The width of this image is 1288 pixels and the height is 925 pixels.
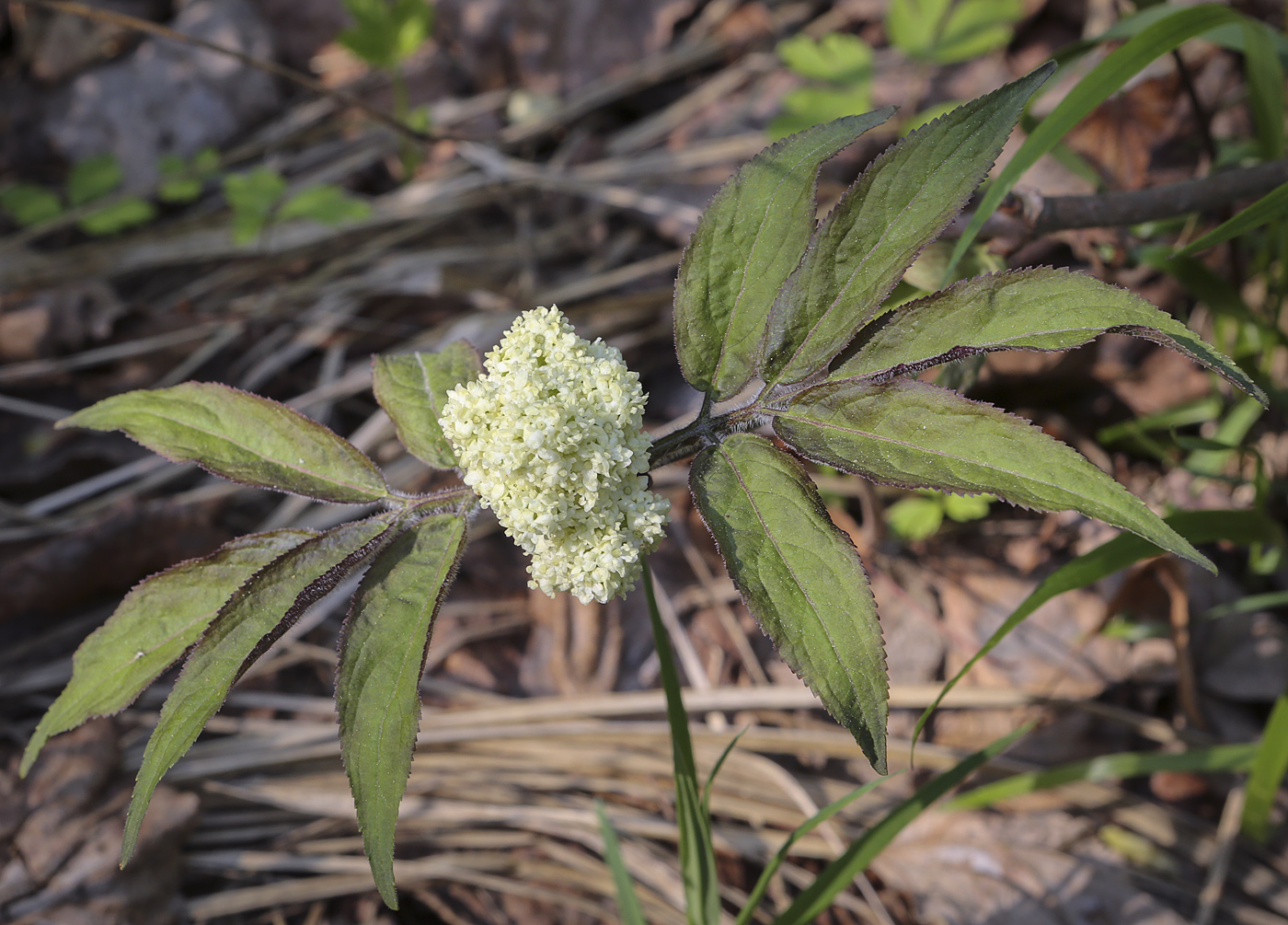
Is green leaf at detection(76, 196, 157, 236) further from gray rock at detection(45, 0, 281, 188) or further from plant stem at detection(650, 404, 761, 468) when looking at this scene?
plant stem at detection(650, 404, 761, 468)

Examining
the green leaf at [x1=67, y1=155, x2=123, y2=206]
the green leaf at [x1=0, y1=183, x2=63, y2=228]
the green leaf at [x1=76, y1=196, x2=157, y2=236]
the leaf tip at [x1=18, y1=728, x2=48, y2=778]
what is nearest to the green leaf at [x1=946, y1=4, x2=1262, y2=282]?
the leaf tip at [x1=18, y1=728, x2=48, y2=778]

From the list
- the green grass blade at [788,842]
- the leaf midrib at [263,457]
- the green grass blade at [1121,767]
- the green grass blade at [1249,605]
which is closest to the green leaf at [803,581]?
the leaf midrib at [263,457]

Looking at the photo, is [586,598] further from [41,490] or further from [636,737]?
[41,490]

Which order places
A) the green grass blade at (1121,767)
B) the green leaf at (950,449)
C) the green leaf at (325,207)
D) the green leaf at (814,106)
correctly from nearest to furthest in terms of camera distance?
the green leaf at (950,449) → the green grass blade at (1121,767) → the green leaf at (814,106) → the green leaf at (325,207)

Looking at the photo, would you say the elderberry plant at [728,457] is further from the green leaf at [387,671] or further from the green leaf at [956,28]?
the green leaf at [956,28]

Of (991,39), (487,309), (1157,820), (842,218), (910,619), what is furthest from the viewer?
Result: (487,309)

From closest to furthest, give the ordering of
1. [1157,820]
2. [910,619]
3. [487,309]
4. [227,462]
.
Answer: [227,462]
[1157,820]
[910,619]
[487,309]

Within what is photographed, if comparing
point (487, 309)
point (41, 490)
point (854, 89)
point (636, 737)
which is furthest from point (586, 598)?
point (41, 490)

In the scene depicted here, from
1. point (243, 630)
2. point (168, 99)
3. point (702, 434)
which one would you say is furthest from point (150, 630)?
point (168, 99)
